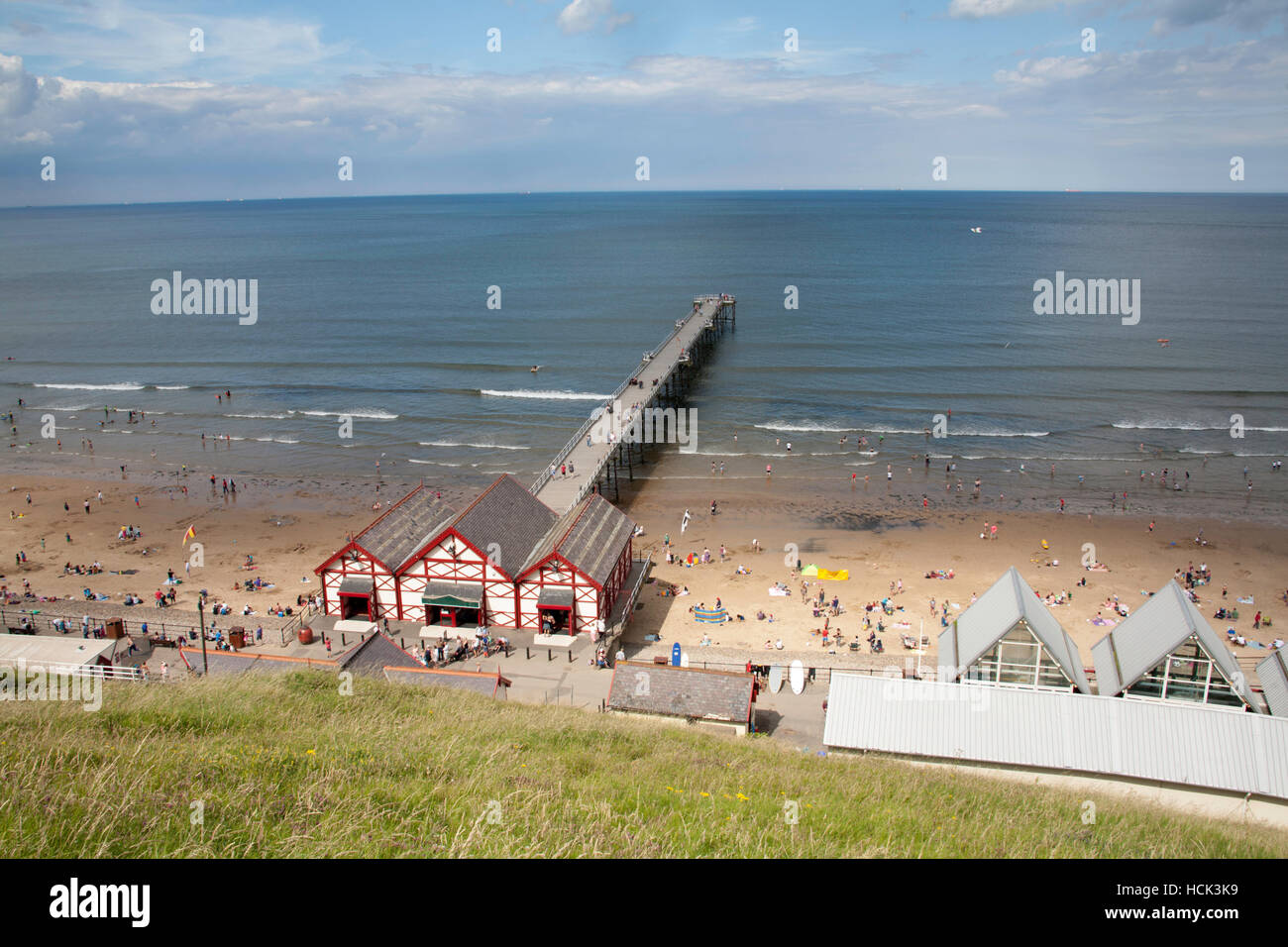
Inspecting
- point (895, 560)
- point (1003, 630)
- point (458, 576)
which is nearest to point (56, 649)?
point (458, 576)

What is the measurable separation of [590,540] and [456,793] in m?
20.1

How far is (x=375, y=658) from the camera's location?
883 inches

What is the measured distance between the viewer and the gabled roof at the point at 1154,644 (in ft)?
68.3

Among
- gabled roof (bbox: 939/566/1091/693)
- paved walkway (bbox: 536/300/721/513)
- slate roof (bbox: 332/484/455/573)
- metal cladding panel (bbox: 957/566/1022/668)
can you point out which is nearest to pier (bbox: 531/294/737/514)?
paved walkway (bbox: 536/300/721/513)

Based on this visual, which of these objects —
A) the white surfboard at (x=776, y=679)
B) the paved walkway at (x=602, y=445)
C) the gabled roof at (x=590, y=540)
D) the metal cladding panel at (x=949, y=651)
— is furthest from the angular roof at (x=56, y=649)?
the metal cladding panel at (x=949, y=651)

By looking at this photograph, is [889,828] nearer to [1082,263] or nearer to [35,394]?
[35,394]

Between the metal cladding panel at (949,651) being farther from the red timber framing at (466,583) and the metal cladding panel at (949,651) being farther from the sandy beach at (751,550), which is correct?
the red timber framing at (466,583)

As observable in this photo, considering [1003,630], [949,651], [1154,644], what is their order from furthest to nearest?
[949,651] → [1154,644] → [1003,630]

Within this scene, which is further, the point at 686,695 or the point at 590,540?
the point at 590,540

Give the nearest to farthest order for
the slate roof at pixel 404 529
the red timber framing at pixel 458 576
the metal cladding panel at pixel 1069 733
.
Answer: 1. the metal cladding panel at pixel 1069 733
2. the red timber framing at pixel 458 576
3. the slate roof at pixel 404 529

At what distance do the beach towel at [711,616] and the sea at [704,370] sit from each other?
18.8 metres

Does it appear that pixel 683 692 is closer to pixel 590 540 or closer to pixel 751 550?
pixel 590 540
